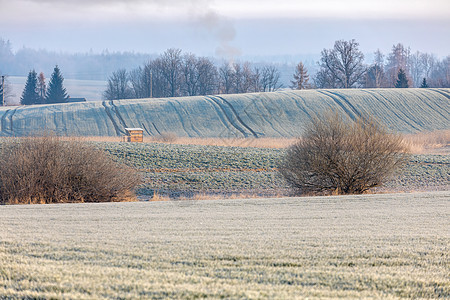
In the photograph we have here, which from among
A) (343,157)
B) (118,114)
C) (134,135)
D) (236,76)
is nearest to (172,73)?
(236,76)

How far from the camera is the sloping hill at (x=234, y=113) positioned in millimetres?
61875

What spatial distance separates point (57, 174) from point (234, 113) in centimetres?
4656

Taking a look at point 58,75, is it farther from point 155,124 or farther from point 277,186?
point 277,186

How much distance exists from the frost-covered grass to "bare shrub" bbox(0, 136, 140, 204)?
374 inches

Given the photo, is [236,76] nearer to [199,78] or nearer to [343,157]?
[199,78]

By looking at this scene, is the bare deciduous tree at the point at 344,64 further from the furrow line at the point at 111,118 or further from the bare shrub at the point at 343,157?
the bare shrub at the point at 343,157

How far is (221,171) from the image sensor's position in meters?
32.9

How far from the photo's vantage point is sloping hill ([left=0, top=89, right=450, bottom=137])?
203ft

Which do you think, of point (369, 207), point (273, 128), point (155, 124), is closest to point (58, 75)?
point (155, 124)

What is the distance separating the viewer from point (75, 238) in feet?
31.0

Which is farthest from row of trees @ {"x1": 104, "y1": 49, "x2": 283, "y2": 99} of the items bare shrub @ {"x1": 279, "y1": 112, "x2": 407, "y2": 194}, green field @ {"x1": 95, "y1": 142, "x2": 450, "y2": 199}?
bare shrub @ {"x1": 279, "y1": 112, "x2": 407, "y2": 194}

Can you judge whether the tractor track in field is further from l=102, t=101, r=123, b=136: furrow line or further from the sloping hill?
l=102, t=101, r=123, b=136: furrow line

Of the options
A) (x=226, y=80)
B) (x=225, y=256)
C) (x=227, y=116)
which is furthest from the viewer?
(x=226, y=80)

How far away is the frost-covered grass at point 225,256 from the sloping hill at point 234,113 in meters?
44.8
